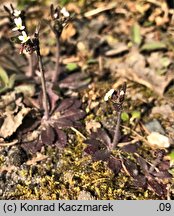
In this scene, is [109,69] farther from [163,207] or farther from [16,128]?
[163,207]

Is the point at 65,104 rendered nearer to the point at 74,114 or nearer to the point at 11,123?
the point at 74,114

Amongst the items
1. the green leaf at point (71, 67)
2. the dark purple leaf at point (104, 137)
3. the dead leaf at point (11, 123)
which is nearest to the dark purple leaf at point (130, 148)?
the dark purple leaf at point (104, 137)

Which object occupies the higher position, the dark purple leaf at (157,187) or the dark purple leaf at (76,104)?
the dark purple leaf at (76,104)

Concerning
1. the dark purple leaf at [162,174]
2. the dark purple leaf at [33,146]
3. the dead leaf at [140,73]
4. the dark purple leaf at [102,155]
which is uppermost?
the dead leaf at [140,73]

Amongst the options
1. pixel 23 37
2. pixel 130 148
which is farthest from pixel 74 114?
pixel 23 37

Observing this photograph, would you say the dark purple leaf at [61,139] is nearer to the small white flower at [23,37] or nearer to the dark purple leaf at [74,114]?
the dark purple leaf at [74,114]

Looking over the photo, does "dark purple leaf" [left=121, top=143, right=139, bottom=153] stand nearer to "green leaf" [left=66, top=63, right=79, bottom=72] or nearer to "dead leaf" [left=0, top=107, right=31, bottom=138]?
"dead leaf" [left=0, top=107, right=31, bottom=138]

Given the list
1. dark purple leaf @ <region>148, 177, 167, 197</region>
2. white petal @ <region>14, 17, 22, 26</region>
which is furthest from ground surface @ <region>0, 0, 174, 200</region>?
white petal @ <region>14, 17, 22, 26</region>
